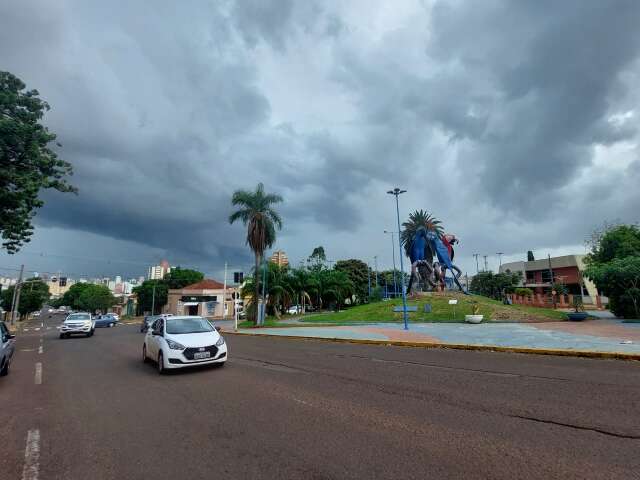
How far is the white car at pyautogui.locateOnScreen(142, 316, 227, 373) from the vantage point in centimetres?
916

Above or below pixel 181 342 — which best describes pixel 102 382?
below

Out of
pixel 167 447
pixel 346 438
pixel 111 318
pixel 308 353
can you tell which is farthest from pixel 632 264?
pixel 111 318

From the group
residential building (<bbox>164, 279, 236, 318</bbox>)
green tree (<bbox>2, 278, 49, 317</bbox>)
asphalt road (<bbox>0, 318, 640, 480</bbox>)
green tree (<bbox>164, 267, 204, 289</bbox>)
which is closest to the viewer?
asphalt road (<bbox>0, 318, 640, 480</bbox>)

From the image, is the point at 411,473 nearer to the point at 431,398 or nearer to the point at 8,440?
the point at 431,398

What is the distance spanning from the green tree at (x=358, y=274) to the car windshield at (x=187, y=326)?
232ft

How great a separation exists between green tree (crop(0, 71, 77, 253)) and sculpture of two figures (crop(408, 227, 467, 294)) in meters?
35.4

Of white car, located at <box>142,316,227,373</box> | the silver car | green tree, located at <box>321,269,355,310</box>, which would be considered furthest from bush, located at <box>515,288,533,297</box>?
the silver car

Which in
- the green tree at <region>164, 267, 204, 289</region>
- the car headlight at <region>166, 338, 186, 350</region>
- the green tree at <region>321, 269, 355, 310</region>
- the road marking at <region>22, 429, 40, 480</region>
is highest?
the green tree at <region>164, 267, 204, 289</region>

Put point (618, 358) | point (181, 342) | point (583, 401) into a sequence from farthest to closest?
point (618, 358), point (181, 342), point (583, 401)

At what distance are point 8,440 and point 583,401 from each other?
8761 millimetres

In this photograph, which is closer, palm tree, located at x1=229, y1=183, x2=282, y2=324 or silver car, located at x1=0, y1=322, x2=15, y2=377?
silver car, located at x1=0, y1=322, x2=15, y2=377

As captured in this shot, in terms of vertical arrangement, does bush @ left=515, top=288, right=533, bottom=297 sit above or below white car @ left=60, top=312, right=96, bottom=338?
above

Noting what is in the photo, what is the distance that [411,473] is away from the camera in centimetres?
356

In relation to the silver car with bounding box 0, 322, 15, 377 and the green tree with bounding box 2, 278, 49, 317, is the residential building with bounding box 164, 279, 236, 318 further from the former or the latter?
the silver car with bounding box 0, 322, 15, 377
